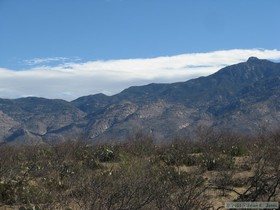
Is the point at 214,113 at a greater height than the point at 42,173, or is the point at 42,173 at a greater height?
the point at 42,173

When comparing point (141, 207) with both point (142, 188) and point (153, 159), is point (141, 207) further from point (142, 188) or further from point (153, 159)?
point (153, 159)

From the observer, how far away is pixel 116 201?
680cm

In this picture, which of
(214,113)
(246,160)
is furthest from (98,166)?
(214,113)

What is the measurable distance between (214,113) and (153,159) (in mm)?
166536

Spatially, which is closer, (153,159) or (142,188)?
(142,188)

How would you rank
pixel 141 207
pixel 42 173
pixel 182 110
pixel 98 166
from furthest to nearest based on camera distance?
1. pixel 182 110
2. pixel 98 166
3. pixel 42 173
4. pixel 141 207

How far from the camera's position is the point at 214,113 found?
591 ft

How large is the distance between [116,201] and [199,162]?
352 inches

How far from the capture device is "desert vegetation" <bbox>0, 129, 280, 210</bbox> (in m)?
6.83

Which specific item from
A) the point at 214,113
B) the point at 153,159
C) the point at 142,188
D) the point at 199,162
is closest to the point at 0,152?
the point at 153,159

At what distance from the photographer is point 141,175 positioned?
979cm

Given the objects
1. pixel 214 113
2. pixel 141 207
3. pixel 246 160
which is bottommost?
pixel 214 113

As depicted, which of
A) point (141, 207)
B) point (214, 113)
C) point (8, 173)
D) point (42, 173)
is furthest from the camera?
point (214, 113)

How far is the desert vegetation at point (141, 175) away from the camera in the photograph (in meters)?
6.83
